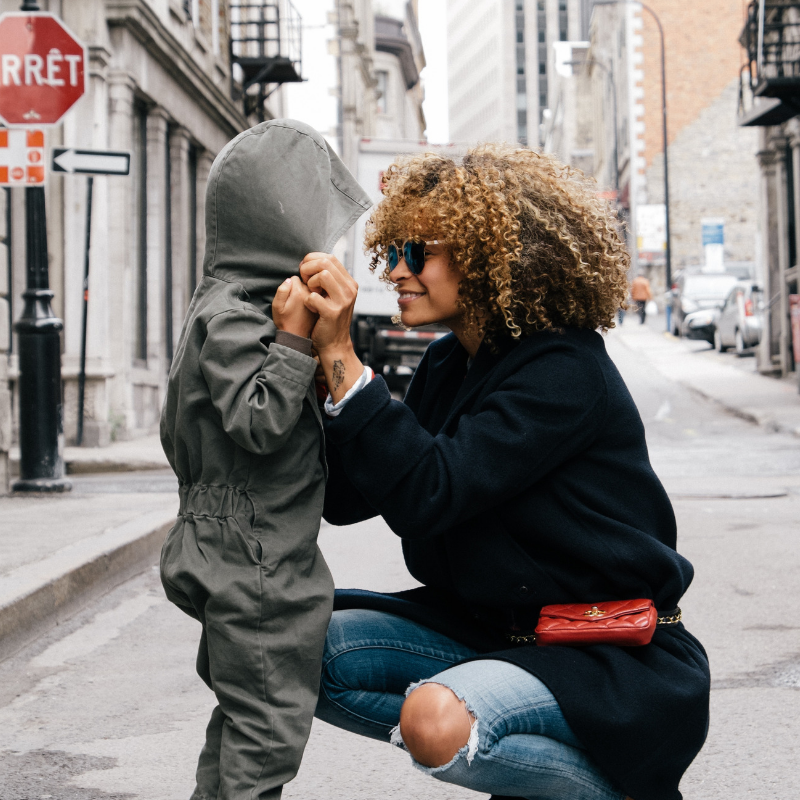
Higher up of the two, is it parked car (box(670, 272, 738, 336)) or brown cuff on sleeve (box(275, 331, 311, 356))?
parked car (box(670, 272, 738, 336))

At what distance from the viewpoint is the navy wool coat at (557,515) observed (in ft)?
7.11

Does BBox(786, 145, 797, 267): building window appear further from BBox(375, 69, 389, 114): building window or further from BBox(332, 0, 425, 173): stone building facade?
BBox(375, 69, 389, 114): building window

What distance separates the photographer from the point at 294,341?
212 centimetres

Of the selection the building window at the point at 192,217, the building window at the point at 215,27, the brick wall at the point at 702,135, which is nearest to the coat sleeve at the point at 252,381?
the building window at the point at 192,217

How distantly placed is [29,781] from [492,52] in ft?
545

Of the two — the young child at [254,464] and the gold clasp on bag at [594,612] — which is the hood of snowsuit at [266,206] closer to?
the young child at [254,464]

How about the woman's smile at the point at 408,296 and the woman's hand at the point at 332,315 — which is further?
the woman's smile at the point at 408,296

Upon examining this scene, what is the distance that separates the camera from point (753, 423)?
1470 centimetres

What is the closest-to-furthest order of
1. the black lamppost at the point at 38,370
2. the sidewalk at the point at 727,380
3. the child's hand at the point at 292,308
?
the child's hand at the point at 292,308 < the black lamppost at the point at 38,370 < the sidewalk at the point at 727,380

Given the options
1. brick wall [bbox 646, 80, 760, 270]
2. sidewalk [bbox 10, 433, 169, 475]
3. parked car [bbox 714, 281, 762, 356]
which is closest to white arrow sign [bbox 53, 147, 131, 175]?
sidewalk [bbox 10, 433, 169, 475]

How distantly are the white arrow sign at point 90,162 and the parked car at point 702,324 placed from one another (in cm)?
2083

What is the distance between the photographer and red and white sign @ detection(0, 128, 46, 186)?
8.16 m

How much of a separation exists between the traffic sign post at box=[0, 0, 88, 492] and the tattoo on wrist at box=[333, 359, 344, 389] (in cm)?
674

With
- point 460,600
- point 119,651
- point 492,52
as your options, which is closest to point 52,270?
point 119,651
